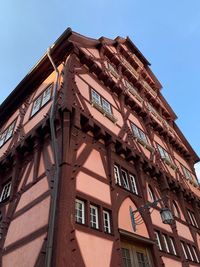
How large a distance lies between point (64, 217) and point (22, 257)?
1.63m

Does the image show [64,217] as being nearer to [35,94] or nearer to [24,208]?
[24,208]

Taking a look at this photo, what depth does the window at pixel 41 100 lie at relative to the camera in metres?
10.2

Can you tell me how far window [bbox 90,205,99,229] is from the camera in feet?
22.6

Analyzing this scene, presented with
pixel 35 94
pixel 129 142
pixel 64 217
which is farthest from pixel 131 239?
pixel 35 94

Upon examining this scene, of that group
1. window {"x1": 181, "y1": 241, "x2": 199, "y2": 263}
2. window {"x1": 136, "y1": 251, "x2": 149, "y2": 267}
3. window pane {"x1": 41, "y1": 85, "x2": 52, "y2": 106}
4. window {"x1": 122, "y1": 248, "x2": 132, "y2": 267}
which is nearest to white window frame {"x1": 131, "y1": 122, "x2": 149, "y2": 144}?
window pane {"x1": 41, "y1": 85, "x2": 52, "y2": 106}

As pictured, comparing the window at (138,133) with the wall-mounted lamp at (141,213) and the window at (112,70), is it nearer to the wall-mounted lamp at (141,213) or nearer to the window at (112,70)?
the window at (112,70)

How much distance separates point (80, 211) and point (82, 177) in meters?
1.02

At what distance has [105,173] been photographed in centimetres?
852

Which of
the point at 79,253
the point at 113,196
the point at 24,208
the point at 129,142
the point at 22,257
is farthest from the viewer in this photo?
the point at 129,142

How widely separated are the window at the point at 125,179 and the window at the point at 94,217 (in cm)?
181

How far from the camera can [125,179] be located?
9828 millimetres

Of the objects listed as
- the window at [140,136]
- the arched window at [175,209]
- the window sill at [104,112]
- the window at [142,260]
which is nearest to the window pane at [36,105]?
the window sill at [104,112]

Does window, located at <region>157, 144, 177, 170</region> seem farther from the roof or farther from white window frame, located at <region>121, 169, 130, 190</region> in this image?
the roof

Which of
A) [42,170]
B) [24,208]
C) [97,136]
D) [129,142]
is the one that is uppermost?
[129,142]
